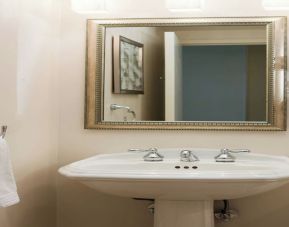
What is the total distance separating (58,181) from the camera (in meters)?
2.02

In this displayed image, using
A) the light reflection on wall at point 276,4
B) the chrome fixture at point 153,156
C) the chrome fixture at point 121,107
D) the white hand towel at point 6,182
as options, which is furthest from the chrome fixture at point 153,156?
the light reflection on wall at point 276,4

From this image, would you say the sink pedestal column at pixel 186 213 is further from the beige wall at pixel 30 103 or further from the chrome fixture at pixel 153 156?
the beige wall at pixel 30 103

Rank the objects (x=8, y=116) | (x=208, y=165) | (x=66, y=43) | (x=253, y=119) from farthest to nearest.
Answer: (x=66, y=43) → (x=253, y=119) → (x=208, y=165) → (x=8, y=116)

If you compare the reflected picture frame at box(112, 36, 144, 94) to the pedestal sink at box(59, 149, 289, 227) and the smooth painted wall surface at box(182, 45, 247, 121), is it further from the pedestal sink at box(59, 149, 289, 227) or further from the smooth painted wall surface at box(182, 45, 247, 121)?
the pedestal sink at box(59, 149, 289, 227)

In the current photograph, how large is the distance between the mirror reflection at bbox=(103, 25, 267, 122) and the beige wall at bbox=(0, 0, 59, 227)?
30 centimetres

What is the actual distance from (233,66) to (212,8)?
1.05 feet

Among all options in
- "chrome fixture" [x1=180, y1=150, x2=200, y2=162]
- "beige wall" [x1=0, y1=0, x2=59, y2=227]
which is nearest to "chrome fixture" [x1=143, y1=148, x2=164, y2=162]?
"chrome fixture" [x1=180, y1=150, x2=200, y2=162]

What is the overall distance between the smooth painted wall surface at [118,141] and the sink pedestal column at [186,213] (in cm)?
38

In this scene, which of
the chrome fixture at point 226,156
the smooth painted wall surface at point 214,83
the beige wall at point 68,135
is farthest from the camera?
the smooth painted wall surface at point 214,83

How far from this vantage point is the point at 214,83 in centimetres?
190

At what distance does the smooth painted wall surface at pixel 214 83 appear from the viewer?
1883mm

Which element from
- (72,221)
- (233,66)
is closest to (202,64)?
(233,66)

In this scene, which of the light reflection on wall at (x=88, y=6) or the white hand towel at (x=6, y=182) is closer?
the white hand towel at (x=6, y=182)

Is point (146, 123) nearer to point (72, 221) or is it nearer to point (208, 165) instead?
point (208, 165)
